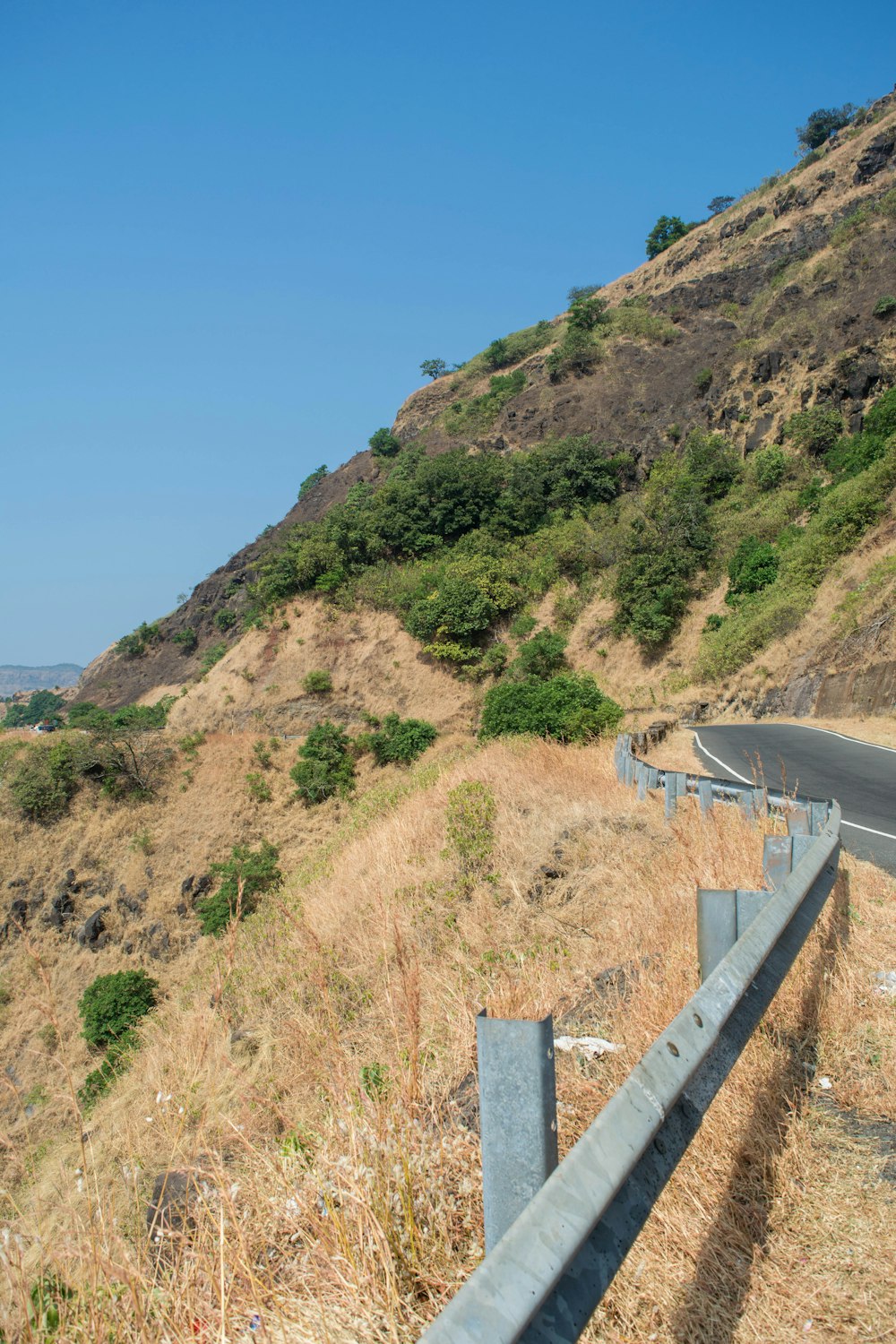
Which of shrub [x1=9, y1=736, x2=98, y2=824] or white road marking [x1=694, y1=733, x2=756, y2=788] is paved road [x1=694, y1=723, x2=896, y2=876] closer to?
white road marking [x1=694, y1=733, x2=756, y2=788]

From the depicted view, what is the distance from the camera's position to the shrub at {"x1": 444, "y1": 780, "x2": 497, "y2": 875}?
9.27m

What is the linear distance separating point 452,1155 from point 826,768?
1271 cm

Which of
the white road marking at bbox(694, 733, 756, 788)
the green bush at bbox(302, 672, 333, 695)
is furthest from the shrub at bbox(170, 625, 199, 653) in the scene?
the white road marking at bbox(694, 733, 756, 788)

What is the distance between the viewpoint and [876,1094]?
3016 millimetres

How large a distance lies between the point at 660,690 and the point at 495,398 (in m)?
38.6

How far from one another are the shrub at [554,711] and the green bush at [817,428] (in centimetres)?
2259

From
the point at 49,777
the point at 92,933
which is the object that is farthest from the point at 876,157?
the point at 92,933

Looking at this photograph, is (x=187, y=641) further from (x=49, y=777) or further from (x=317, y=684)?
(x=49, y=777)

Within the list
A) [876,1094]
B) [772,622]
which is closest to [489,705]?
[772,622]

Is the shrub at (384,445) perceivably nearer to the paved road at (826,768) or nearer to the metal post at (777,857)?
the paved road at (826,768)

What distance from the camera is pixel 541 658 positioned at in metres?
35.4

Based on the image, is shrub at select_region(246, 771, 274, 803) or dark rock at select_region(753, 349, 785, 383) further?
dark rock at select_region(753, 349, 785, 383)

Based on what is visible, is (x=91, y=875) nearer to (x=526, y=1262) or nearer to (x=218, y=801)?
(x=218, y=801)

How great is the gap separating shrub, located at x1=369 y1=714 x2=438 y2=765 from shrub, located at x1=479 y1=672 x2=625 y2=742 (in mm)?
8720
